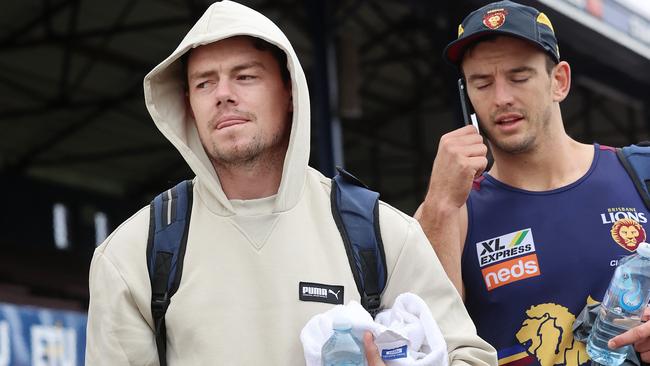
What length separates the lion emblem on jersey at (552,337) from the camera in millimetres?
3326

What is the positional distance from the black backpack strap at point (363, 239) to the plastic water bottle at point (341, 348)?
0.63 ft

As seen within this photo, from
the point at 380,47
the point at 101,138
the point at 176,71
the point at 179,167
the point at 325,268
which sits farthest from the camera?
the point at 179,167

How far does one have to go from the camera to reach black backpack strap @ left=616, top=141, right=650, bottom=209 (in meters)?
3.48

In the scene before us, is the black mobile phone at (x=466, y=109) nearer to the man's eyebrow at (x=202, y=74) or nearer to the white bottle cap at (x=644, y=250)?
the white bottle cap at (x=644, y=250)

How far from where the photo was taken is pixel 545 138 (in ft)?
11.5

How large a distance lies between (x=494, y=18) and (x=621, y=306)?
3.20 ft

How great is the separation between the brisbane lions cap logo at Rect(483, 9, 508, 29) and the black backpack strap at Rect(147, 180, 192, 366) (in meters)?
1.10

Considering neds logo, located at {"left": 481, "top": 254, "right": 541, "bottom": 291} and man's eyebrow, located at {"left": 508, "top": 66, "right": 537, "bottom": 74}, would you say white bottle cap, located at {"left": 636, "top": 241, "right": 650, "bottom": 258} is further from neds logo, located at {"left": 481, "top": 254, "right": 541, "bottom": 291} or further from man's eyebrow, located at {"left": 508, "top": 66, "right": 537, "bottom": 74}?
man's eyebrow, located at {"left": 508, "top": 66, "right": 537, "bottom": 74}

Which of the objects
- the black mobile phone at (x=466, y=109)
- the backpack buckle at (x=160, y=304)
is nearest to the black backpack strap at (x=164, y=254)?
the backpack buckle at (x=160, y=304)

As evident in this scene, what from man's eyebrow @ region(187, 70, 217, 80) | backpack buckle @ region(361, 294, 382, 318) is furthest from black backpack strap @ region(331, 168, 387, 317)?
man's eyebrow @ region(187, 70, 217, 80)

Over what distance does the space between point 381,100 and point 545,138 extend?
52.5 feet

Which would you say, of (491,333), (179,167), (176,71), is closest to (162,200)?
(176,71)

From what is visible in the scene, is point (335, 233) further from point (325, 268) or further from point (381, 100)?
point (381, 100)

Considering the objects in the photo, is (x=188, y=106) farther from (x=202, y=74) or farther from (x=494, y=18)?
(x=494, y=18)
